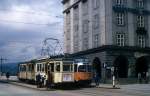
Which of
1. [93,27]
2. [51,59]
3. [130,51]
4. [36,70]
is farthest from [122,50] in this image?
[51,59]

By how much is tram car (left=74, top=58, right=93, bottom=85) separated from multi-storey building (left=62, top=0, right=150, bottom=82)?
1545 cm

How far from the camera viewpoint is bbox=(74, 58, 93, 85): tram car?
139ft

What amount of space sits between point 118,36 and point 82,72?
75.6 feet

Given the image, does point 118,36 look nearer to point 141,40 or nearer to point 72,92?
point 141,40

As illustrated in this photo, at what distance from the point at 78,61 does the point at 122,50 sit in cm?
2291

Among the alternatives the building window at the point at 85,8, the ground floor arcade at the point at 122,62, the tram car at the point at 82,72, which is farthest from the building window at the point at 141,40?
the tram car at the point at 82,72

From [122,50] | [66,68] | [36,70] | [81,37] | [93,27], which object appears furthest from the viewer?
[81,37]

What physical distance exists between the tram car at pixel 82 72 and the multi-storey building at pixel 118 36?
1545 cm

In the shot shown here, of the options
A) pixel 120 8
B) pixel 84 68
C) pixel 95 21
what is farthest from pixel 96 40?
pixel 84 68

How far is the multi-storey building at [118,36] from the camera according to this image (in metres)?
63.8

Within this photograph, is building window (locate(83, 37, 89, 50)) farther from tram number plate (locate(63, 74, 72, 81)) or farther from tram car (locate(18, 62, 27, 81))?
tram number plate (locate(63, 74, 72, 81))

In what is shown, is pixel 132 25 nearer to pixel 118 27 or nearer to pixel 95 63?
pixel 118 27

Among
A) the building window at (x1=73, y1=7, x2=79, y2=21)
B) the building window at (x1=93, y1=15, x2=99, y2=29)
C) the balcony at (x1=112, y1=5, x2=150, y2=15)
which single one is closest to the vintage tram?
the balcony at (x1=112, y1=5, x2=150, y2=15)

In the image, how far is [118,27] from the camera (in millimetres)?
65312
